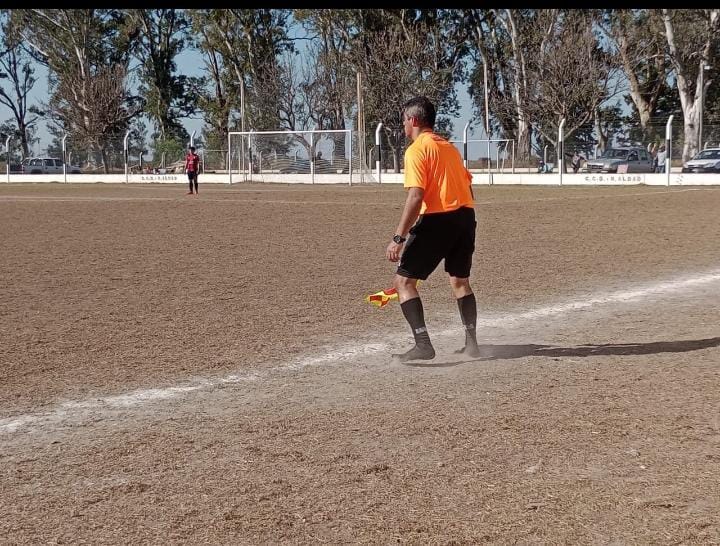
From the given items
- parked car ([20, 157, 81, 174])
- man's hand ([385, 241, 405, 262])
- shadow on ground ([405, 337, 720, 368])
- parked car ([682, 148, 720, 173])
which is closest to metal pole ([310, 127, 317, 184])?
parked car ([682, 148, 720, 173])

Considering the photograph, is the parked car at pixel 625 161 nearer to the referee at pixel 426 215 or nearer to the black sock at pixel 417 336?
the referee at pixel 426 215

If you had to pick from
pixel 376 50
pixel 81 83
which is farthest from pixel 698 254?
pixel 81 83

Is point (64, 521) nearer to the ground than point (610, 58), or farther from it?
nearer to the ground

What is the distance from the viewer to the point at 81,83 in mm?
61969

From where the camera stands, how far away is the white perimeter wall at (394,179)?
3134 centimetres

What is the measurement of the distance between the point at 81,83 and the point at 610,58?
117ft

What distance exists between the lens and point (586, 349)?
20.1 ft

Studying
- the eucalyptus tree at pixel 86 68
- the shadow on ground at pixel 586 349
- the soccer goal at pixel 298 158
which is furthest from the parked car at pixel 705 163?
the eucalyptus tree at pixel 86 68

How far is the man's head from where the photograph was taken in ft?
18.8

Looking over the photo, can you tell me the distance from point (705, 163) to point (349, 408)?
101 feet

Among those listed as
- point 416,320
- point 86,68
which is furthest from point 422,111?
point 86,68

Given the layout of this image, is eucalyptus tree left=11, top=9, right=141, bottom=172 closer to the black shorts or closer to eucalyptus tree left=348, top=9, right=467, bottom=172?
eucalyptus tree left=348, top=9, right=467, bottom=172

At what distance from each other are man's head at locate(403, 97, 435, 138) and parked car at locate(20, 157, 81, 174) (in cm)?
4823
